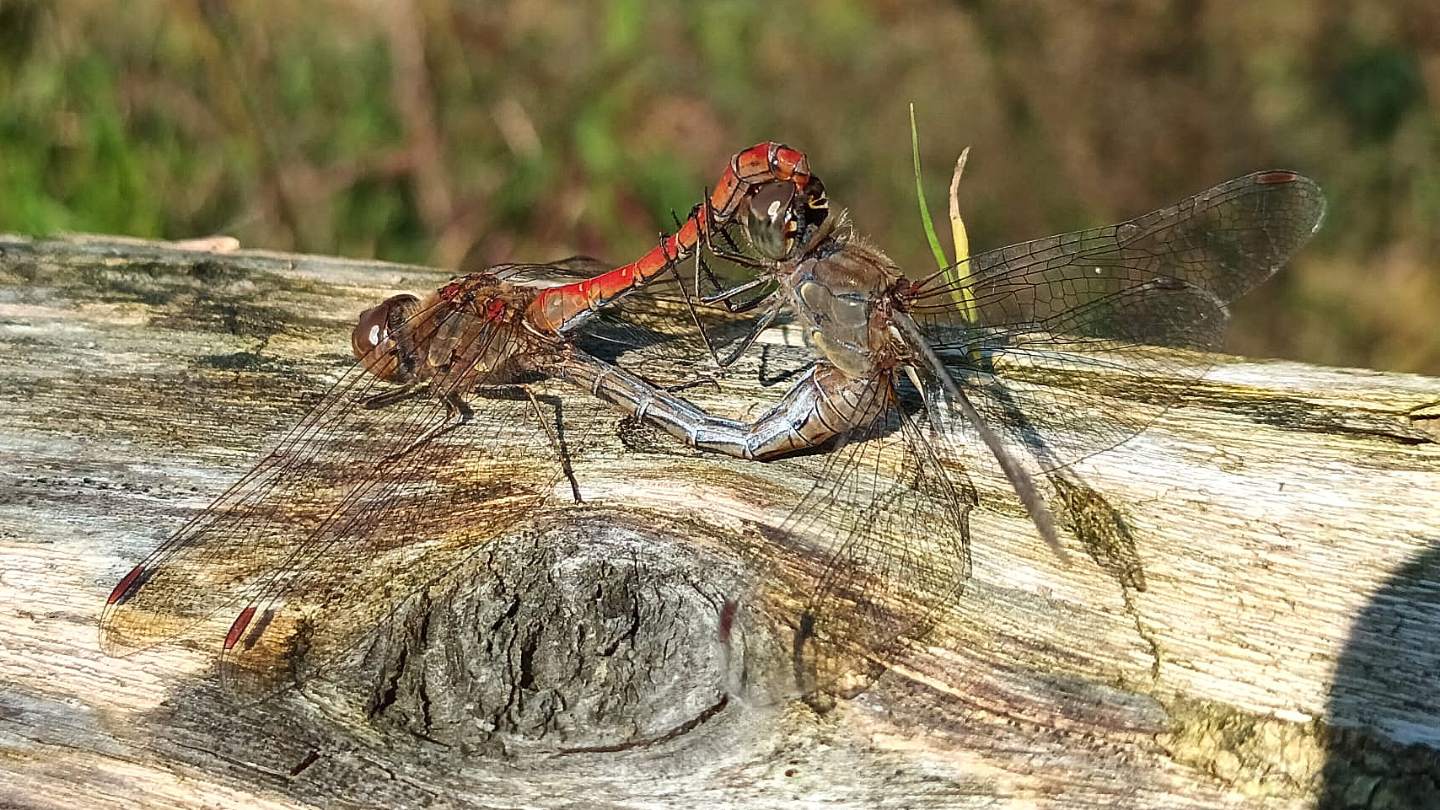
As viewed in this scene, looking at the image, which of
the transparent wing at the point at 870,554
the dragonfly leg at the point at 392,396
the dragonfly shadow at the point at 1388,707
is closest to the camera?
the dragonfly shadow at the point at 1388,707

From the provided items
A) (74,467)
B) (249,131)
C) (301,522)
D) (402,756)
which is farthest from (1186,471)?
(249,131)

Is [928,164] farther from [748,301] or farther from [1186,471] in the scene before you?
[1186,471]

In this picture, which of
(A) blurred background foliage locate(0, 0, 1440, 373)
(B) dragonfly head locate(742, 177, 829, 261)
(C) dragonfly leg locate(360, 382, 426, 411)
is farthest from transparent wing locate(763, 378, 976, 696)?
(A) blurred background foliage locate(0, 0, 1440, 373)

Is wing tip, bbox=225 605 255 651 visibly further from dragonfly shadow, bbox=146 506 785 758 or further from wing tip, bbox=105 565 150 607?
wing tip, bbox=105 565 150 607

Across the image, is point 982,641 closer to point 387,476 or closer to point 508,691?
point 508,691

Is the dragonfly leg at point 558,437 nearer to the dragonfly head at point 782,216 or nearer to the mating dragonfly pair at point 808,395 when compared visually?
the mating dragonfly pair at point 808,395

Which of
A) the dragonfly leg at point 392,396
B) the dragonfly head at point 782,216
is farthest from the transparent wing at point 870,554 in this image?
the dragonfly leg at point 392,396
